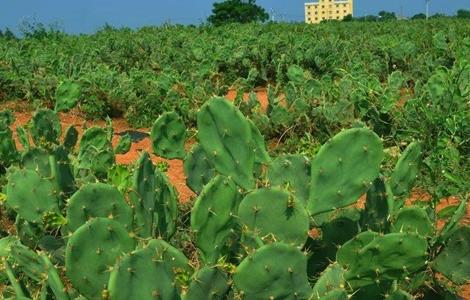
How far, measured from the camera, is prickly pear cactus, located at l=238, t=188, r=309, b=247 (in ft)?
7.80

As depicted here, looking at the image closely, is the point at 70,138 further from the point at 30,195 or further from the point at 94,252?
the point at 94,252

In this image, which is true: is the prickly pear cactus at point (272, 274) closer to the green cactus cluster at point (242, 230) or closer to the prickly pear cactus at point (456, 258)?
the green cactus cluster at point (242, 230)

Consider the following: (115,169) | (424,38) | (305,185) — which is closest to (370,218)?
(305,185)

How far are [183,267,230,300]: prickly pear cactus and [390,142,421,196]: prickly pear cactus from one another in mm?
993

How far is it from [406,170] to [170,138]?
1.04 metres

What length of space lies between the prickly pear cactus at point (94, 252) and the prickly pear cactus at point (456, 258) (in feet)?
3.86

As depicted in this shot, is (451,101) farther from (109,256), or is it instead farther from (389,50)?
(389,50)

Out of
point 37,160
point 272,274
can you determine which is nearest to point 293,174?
point 272,274

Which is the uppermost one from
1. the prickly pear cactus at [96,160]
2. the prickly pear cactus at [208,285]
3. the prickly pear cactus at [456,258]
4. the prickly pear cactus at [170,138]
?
the prickly pear cactus at [170,138]

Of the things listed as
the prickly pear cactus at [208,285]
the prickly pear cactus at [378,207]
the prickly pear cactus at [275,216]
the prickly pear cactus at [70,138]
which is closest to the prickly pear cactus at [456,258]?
the prickly pear cactus at [378,207]

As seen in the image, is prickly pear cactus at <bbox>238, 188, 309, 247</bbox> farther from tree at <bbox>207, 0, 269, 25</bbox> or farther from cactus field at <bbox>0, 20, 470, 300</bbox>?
tree at <bbox>207, 0, 269, 25</bbox>

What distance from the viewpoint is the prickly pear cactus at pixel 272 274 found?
87.3 inches

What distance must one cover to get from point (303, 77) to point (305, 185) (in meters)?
4.56

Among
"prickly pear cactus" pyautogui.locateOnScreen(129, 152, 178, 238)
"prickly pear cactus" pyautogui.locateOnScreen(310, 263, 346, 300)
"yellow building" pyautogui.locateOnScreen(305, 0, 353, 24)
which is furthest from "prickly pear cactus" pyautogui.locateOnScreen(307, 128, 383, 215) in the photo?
"yellow building" pyautogui.locateOnScreen(305, 0, 353, 24)
